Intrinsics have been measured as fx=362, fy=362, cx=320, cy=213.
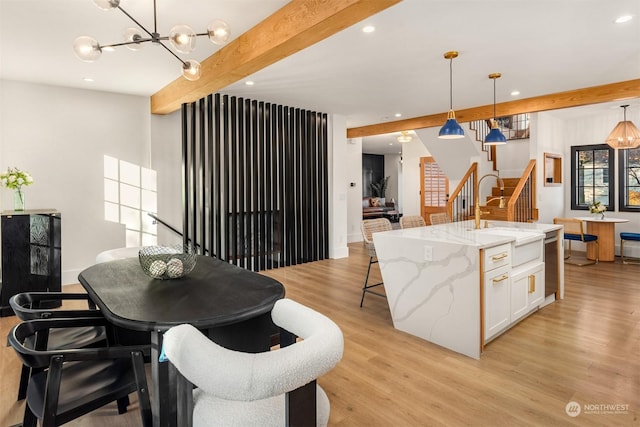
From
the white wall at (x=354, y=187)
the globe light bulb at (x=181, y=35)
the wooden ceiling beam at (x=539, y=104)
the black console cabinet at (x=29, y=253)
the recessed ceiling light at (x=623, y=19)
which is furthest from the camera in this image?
the white wall at (x=354, y=187)

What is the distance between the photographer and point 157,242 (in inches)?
227

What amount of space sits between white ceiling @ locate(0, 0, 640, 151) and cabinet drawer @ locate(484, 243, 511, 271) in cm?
194

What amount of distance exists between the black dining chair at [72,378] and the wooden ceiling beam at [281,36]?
7.51ft

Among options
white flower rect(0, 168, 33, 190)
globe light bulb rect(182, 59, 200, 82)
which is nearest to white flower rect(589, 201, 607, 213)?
globe light bulb rect(182, 59, 200, 82)

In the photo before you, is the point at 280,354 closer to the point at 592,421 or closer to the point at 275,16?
the point at 592,421

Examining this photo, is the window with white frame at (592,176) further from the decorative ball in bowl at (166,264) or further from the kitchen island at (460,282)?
the decorative ball in bowl at (166,264)

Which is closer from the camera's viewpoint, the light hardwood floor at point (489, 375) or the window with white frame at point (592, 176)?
the light hardwood floor at point (489, 375)

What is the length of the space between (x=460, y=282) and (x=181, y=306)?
2118 mm

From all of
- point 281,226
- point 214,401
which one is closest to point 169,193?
point 281,226

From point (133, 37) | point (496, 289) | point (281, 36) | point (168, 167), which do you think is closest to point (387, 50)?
point (281, 36)

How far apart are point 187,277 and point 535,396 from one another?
2.31 m

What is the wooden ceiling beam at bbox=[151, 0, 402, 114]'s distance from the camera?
2.39 meters

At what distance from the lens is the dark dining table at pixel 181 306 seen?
4.96ft

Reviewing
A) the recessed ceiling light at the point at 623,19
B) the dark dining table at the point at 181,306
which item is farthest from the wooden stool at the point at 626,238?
the dark dining table at the point at 181,306
